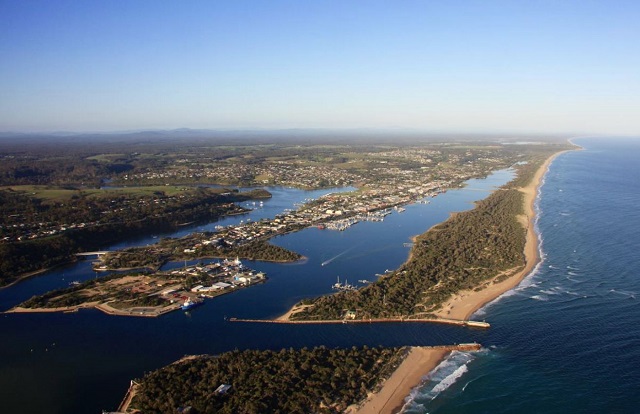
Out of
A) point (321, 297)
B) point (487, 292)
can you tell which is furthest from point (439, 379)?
point (487, 292)

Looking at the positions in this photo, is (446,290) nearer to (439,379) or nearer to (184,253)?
(439,379)

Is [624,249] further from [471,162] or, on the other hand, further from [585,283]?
[471,162]

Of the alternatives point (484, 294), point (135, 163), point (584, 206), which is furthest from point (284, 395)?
point (135, 163)

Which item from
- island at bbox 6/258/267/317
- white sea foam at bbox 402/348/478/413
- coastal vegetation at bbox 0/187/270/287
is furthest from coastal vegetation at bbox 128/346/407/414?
coastal vegetation at bbox 0/187/270/287

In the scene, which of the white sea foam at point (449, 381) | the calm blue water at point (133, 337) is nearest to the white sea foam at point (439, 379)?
the white sea foam at point (449, 381)

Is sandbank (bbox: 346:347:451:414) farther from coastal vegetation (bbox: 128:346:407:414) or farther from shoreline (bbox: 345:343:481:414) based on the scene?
coastal vegetation (bbox: 128:346:407:414)
